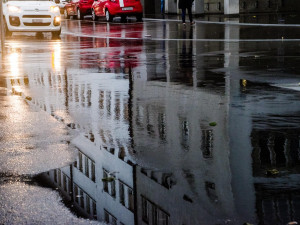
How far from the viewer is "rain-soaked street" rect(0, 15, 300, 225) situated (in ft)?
17.2

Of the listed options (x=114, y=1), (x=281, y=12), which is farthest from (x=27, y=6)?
(x=281, y=12)

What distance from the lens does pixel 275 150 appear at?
23.0 feet

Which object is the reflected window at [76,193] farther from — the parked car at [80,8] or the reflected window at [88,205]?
the parked car at [80,8]

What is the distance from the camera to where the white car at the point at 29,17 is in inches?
1062

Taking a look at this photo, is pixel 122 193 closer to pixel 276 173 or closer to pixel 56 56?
pixel 276 173

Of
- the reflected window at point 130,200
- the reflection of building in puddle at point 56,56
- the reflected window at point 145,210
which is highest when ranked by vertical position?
the reflected window at point 145,210

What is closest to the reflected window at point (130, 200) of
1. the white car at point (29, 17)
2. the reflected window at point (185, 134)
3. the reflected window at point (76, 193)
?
the reflected window at point (76, 193)

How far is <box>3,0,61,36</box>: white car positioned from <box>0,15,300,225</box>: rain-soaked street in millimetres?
11593

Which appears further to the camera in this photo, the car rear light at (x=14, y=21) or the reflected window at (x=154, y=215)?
the car rear light at (x=14, y=21)

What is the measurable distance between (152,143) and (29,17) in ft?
66.7

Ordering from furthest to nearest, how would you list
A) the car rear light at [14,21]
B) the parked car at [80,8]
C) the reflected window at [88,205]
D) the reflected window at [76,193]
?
the parked car at [80,8], the car rear light at [14,21], the reflected window at [76,193], the reflected window at [88,205]

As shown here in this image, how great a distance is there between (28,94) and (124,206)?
640 centimetres

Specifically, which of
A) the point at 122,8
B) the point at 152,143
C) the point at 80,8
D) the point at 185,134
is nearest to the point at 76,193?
the point at 152,143

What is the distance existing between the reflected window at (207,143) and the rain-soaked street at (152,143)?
0.17ft
